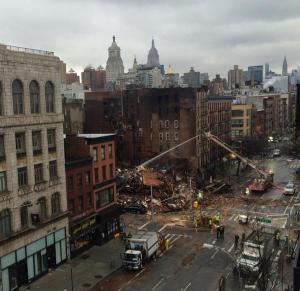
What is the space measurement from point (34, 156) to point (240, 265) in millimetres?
19651

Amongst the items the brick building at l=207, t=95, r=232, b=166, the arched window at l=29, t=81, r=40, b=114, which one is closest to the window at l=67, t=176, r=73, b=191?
the arched window at l=29, t=81, r=40, b=114

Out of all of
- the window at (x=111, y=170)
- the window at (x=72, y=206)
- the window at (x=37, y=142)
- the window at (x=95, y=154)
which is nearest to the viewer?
the window at (x=37, y=142)

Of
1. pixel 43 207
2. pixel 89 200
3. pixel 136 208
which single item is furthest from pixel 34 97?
pixel 136 208

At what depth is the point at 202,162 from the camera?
289 feet

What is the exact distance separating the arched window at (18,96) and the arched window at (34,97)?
1.21 metres

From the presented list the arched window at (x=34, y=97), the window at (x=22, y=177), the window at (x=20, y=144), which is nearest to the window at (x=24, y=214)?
the window at (x=22, y=177)

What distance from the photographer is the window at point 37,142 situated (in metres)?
37.7

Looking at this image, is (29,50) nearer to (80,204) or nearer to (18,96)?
(18,96)

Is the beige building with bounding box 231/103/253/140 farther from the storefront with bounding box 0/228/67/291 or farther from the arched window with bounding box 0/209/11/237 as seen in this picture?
the arched window with bounding box 0/209/11/237

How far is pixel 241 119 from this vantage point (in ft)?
408

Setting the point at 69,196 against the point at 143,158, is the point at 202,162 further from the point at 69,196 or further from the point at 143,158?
the point at 69,196

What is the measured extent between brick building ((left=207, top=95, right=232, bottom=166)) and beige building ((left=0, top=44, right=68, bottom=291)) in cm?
5589

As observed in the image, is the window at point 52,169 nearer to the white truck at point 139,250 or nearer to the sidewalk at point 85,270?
the sidewalk at point 85,270

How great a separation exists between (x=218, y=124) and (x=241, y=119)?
2715cm
